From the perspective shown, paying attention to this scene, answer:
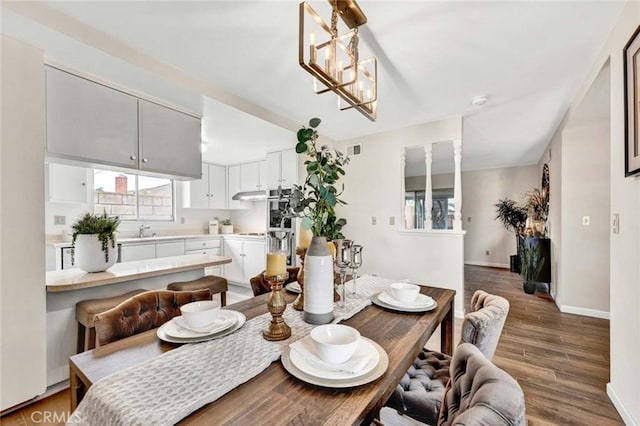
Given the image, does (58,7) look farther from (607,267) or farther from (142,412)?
(607,267)

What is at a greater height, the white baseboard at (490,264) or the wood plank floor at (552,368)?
the wood plank floor at (552,368)

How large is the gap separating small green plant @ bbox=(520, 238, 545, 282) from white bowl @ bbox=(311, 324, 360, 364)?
4381 mm

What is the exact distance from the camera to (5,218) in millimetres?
1633

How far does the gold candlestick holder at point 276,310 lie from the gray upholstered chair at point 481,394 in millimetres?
579

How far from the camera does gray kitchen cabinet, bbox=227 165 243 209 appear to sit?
532 cm

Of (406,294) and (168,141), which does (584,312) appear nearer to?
(406,294)

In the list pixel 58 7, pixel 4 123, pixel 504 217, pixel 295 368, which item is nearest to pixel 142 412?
pixel 295 368

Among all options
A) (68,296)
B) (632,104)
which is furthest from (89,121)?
(632,104)

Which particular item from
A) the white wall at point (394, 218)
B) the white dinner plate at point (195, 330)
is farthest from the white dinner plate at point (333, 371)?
the white wall at point (394, 218)

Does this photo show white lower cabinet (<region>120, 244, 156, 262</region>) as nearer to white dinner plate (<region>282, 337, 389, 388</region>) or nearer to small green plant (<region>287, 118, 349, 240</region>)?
small green plant (<region>287, 118, 349, 240</region>)

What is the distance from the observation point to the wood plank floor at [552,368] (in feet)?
5.43

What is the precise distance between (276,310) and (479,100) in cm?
292

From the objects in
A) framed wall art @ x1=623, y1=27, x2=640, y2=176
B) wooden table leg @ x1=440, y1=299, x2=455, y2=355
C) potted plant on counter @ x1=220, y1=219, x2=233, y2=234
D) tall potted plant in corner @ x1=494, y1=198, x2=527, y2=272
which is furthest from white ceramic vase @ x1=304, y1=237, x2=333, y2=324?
tall potted plant in corner @ x1=494, y1=198, x2=527, y2=272

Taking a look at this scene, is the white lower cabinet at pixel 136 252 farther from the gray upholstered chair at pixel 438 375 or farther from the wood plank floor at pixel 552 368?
the gray upholstered chair at pixel 438 375
